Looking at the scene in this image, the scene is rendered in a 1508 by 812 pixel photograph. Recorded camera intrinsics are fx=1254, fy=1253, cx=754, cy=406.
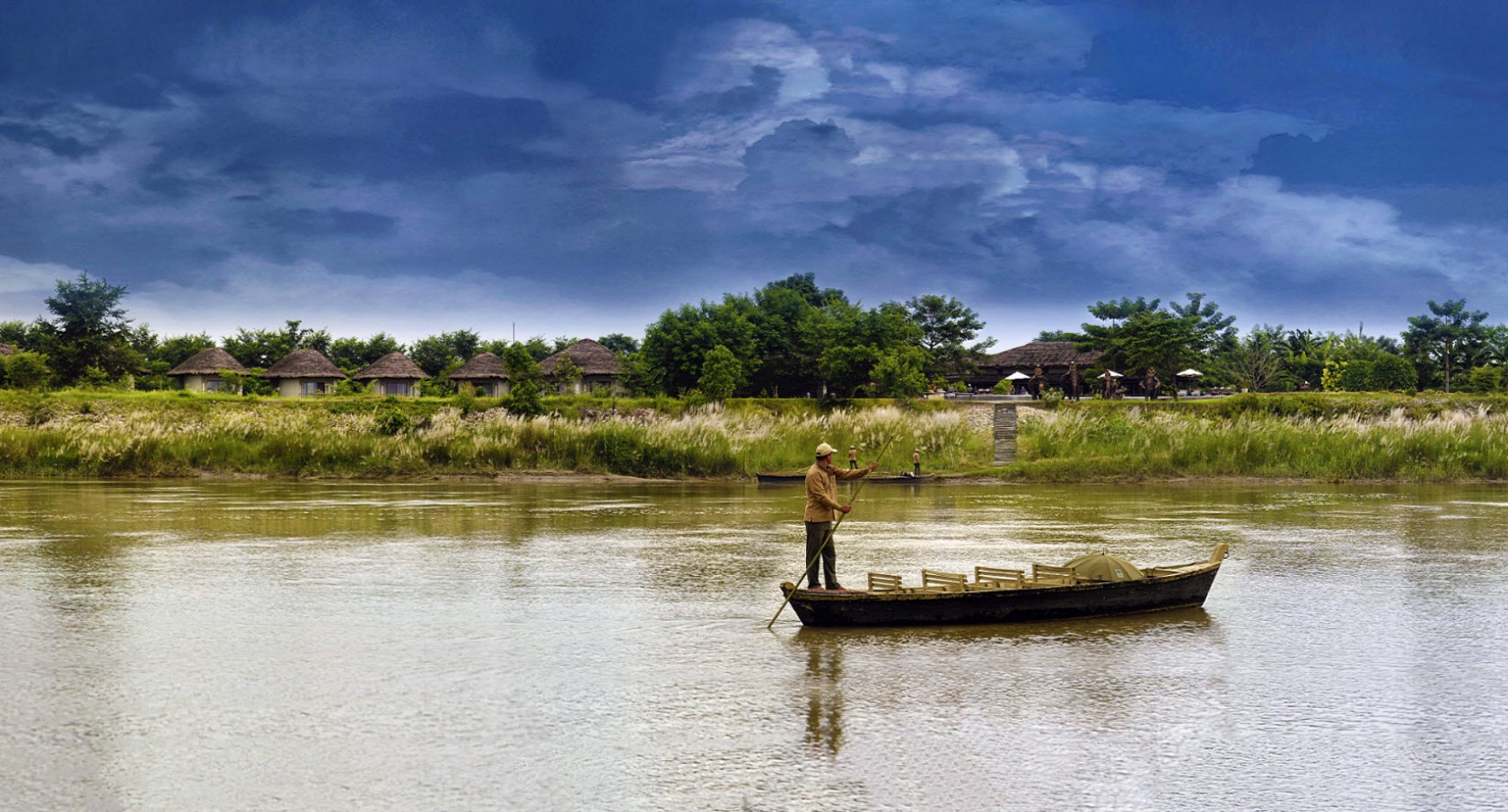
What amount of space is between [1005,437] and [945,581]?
2662cm

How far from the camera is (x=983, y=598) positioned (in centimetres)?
1293

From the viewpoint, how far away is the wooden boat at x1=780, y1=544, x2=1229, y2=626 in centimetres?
1289

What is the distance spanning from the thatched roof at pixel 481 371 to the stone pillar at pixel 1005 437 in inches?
1875

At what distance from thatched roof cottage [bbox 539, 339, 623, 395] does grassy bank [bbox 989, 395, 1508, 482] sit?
44.7m

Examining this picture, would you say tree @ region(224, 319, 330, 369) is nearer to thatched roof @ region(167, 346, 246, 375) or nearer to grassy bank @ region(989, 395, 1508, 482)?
thatched roof @ region(167, 346, 246, 375)

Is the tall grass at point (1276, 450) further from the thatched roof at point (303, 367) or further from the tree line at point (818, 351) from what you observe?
the thatched roof at point (303, 367)

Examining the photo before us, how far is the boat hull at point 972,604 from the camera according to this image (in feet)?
42.3

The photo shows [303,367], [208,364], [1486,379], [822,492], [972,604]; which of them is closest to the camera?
[972,604]

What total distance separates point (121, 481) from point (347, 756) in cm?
3244

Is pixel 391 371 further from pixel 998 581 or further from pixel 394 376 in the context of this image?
pixel 998 581

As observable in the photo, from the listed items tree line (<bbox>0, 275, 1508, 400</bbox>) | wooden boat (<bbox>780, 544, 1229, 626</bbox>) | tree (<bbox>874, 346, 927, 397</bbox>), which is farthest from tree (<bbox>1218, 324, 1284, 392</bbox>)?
wooden boat (<bbox>780, 544, 1229, 626</bbox>)

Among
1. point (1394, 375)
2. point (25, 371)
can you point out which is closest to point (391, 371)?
point (25, 371)

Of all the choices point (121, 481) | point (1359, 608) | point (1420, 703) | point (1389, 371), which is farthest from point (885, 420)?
point (1389, 371)

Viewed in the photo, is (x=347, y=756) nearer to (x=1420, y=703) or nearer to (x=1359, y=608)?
(x=1420, y=703)
